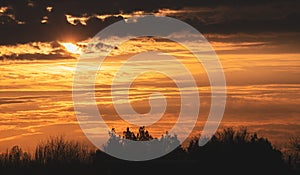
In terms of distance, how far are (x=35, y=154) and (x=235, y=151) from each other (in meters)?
19.4

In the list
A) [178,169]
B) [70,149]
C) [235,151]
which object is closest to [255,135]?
[235,151]

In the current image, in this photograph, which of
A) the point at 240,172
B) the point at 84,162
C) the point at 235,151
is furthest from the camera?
the point at 84,162

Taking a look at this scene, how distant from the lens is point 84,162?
227 feet

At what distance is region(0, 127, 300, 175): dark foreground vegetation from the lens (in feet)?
196

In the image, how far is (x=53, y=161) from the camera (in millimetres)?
70188

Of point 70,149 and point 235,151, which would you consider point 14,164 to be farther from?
point 235,151

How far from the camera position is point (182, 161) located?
63406 millimetres

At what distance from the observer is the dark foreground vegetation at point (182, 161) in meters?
59.8

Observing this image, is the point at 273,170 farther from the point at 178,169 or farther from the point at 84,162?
the point at 84,162

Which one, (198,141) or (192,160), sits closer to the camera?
(192,160)

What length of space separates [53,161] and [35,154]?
8.38ft

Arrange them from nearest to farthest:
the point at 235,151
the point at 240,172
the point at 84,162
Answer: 1. the point at 240,172
2. the point at 235,151
3. the point at 84,162

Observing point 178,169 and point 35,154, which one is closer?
point 178,169

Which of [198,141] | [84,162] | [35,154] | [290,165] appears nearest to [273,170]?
[290,165]
